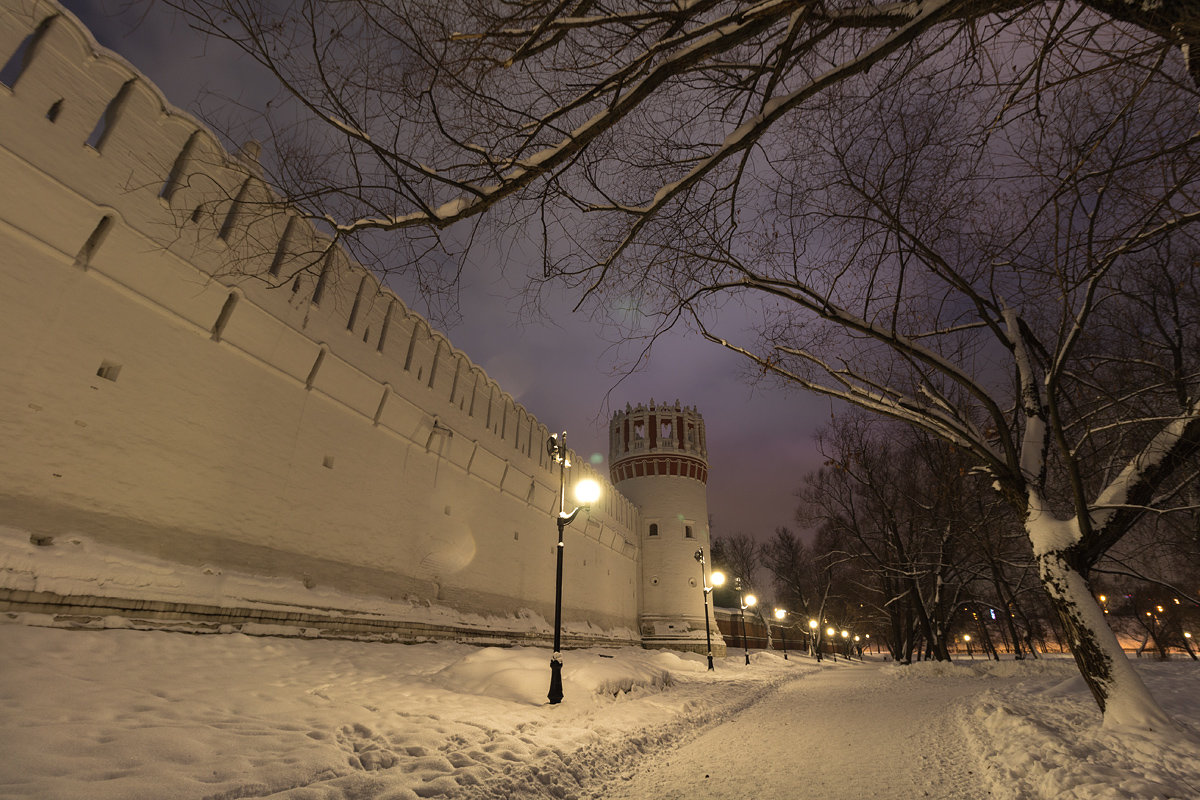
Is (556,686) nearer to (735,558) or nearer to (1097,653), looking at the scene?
(1097,653)

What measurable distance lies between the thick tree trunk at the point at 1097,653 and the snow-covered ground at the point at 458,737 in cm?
28

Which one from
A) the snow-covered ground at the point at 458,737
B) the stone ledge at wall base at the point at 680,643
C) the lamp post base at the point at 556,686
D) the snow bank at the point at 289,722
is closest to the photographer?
the snow bank at the point at 289,722

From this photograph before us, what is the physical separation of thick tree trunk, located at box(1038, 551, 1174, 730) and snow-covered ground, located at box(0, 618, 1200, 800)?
11.0 inches

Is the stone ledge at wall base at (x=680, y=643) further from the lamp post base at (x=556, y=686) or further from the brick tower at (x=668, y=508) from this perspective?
the lamp post base at (x=556, y=686)

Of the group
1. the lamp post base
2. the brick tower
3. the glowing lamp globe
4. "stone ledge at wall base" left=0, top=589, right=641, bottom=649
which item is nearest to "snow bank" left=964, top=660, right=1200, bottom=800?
the lamp post base

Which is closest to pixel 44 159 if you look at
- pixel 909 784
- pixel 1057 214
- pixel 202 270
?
pixel 202 270

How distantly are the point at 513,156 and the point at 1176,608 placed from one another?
49.3 metres

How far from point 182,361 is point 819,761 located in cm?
1036

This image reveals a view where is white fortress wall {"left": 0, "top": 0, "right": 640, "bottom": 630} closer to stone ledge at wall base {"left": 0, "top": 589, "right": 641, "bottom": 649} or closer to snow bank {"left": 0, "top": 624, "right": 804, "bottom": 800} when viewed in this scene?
stone ledge at wall base {"left": 0, "top": 589, "right": 641, "bottom": 649}

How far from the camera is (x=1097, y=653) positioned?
5859mm

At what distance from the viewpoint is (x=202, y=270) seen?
28.4 feet

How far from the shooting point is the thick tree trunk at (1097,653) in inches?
214

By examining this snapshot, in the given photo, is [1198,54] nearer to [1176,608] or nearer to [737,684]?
[737,684]

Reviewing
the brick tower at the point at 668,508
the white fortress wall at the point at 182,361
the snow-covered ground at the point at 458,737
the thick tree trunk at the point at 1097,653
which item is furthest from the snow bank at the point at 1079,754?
the brick tower at the point at 668,508
